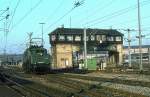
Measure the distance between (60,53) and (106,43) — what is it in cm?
1593

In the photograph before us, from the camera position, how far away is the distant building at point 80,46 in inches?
4279

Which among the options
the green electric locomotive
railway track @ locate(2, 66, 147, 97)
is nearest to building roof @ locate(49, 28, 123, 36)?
the green electric locomotive

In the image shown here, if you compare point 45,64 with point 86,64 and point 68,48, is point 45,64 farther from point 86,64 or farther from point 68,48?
point 68,48

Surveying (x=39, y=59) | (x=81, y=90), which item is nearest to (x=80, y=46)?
(x=39, y=59)

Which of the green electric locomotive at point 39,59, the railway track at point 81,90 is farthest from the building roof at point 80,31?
the railway track at point 81,90

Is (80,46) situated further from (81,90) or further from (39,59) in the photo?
(81,90)

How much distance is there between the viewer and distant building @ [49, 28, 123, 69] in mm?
108688

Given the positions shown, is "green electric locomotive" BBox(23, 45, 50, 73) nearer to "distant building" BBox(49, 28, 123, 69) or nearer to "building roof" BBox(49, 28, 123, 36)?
"distant building" BBox(49, 28, 123, 69)

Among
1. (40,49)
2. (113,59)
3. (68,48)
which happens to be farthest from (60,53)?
(40,49)

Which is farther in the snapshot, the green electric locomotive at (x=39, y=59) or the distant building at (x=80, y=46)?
the distant building at (x=80, y=46)

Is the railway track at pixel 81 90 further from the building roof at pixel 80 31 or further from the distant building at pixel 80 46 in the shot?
Answer: the building roof at pixel 80 31

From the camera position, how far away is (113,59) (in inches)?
4500

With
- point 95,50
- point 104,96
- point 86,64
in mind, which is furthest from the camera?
point 95,50

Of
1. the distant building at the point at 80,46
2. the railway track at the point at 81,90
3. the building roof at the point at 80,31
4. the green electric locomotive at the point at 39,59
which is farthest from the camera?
the building roof at the point at 80,31
